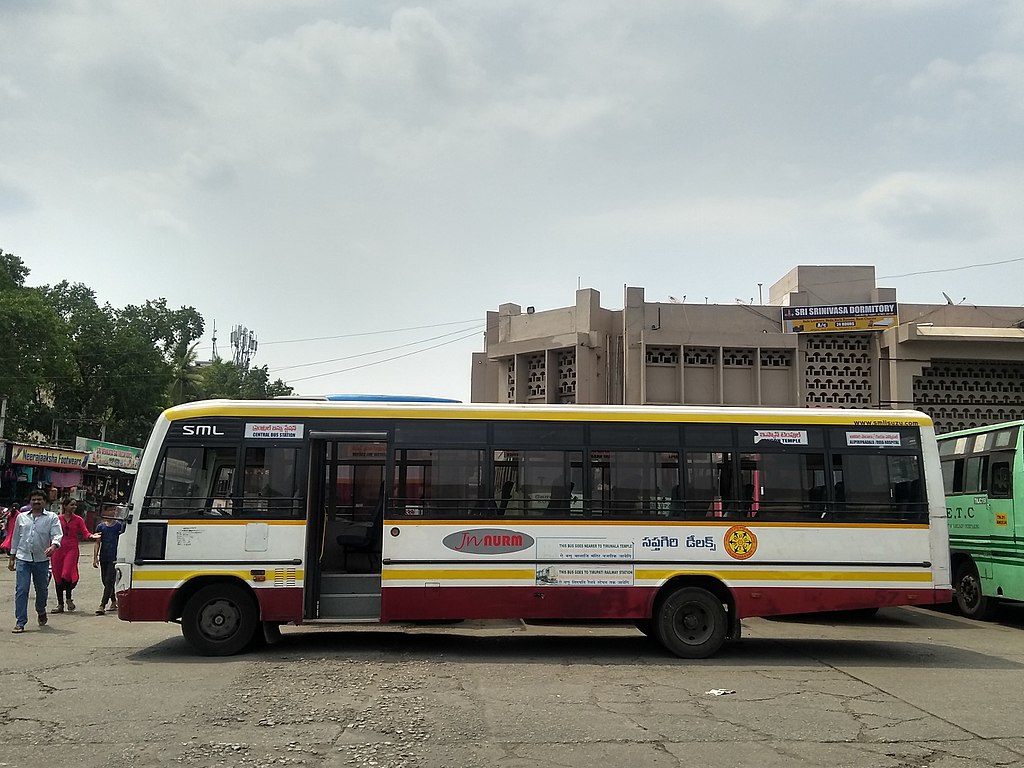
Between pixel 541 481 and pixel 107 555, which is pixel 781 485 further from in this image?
pixel 107 555

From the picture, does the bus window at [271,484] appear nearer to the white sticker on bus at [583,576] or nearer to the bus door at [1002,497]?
the white sticker on bus at [583,576]

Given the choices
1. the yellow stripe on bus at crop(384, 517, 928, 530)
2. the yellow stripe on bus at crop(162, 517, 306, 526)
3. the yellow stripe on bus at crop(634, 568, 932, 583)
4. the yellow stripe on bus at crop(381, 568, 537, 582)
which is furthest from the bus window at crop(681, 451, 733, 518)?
the yellow stripe on bus at crop(162, 517, 306, 526)

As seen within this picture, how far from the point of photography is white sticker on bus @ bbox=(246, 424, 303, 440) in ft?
32.4

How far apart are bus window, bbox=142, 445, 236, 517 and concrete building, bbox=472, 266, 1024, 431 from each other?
52.6 ft

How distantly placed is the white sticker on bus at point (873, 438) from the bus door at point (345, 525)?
5.75 m

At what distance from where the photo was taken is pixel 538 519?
9.81m

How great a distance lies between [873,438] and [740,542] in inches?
85.1

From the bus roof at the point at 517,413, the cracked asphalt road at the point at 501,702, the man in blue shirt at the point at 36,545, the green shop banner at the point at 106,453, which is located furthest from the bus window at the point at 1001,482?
the green shop banner at the point at 106,453

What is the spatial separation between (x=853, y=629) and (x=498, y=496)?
6.53 metres

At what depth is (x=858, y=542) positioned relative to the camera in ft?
32.4

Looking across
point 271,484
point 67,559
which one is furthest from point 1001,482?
point 67,559

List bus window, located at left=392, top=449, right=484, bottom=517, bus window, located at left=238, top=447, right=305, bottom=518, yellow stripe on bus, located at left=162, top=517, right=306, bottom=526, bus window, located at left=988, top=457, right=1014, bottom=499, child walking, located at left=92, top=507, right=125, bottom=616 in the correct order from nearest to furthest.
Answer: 1. yellow stripe on bus, located at left=162, top=517, right=306, bottom=526
2. bus window, located at left=238, top=447, right=305, bottom=518
3. bus window, located at left=392, top=449, right=484, bottom=517
4. bus window, located at left=988, top=457, right=1014, bottom=499
5. child walking, located at left=92, top=507, right=125, bottom=616

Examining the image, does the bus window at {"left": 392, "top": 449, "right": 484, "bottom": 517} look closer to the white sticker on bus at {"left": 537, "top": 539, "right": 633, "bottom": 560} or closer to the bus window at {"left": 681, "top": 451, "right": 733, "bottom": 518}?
the white sticker on bus at {"left": 537, "top": 539, "right": 633, "bottom": 560}

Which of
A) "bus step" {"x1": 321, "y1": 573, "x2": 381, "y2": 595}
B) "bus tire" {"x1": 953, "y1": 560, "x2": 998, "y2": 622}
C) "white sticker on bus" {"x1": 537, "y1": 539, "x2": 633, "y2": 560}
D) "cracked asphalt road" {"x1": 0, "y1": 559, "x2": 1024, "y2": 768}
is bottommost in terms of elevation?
"cracked asphalt road" {"x1": 0, "y1": 559, "x2": 1024, "y2": 768}
